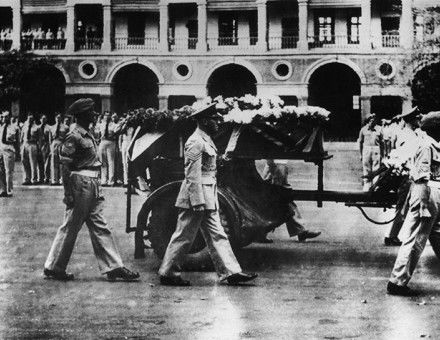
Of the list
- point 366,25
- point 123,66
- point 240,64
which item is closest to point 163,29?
point 123,66

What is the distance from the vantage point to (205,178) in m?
8.55

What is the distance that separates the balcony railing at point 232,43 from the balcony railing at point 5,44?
8248 mm

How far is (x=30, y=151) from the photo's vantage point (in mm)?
21406

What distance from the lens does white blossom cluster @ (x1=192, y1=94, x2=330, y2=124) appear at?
32.5ft

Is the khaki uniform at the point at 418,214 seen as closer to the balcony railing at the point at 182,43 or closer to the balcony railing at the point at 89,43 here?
the balcony railing at the point at 89,43

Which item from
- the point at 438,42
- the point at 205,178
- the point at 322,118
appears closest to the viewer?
the point at 205,178

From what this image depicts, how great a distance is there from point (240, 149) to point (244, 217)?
0.85 meters

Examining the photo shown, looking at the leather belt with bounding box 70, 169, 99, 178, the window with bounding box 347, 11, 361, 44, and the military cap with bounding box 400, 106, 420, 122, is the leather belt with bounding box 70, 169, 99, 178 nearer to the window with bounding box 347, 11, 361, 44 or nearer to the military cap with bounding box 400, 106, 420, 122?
the military cap with bounding box 400, 106, 420, 122

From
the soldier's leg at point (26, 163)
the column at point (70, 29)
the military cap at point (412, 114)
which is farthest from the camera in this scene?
the column at point (70, 29)

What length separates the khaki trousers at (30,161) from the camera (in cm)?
2144

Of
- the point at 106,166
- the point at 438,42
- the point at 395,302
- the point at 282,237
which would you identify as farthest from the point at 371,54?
the point at 395,302

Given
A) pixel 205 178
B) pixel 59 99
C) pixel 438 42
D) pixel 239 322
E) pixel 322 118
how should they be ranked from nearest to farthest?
pixel 239 322
pixel 205 178
pixel 322 118
pixel 438 42
pixel 59 99

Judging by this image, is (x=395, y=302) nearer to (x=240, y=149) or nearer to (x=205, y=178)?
(x=205, y=178)

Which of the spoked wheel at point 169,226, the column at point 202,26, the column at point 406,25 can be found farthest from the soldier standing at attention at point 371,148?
the column at point 202,26
